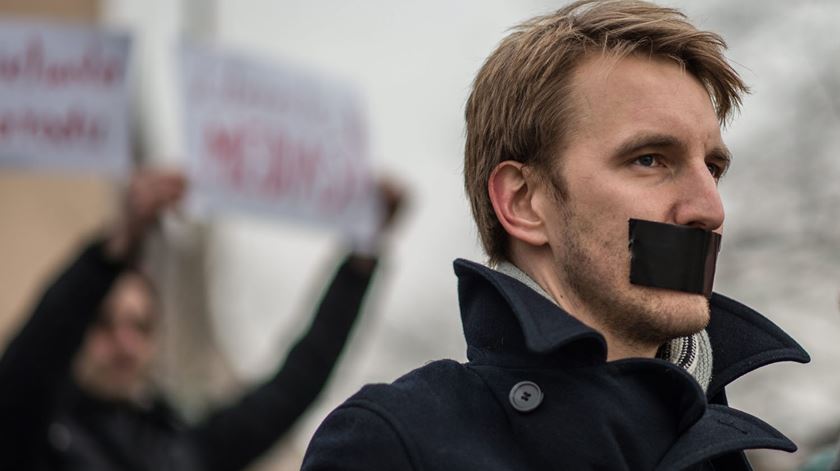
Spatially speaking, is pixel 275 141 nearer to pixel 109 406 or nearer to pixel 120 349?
pixel 120 349

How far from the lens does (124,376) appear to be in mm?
6273

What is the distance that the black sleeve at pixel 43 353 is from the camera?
5.55m

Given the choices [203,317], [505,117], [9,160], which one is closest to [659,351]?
[505,117]

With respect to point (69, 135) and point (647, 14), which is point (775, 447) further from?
point (69, 135)

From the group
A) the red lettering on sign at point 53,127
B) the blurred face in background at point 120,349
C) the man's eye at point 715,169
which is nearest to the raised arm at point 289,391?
the blurred face in background at point 120,349

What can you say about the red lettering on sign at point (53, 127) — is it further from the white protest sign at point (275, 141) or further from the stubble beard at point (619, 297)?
the stubble beard at point (619, 297)

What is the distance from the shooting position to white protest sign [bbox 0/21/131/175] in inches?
267

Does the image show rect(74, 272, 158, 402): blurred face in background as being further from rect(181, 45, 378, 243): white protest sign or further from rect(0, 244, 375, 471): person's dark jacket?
rect(181, 45, 378, 243): white protest sign

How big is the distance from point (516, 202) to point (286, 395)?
11.6 ft

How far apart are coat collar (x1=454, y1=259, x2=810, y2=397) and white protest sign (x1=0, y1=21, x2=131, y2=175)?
3932mm

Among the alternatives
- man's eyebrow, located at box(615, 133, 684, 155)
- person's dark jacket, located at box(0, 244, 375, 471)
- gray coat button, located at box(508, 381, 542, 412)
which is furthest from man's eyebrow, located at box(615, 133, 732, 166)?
person's dark jacket, located at box(0, 244, 375, 471)

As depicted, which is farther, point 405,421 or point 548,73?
point 548,73

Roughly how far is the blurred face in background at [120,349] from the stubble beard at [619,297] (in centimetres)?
331

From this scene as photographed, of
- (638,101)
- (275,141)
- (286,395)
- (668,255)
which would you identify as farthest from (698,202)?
(275,141)
